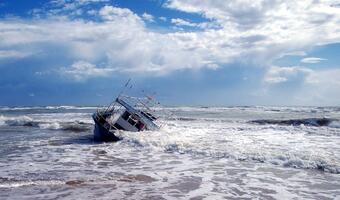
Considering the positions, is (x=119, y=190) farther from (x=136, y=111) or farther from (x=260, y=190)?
(x=136, y=111)

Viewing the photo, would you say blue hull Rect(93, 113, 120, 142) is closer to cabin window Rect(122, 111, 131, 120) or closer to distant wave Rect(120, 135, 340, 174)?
cabin window Rect(122, 111, 131, 120)

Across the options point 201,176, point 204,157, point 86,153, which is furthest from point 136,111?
point 201,176

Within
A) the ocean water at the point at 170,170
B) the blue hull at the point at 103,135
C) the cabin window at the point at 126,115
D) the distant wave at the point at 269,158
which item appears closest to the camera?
the ocean water at the point at 170,170

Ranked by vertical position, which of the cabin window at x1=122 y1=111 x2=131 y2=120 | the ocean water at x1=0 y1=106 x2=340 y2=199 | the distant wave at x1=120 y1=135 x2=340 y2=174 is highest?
the cabin window at x1=122 y1=111 x2=131 y2=120

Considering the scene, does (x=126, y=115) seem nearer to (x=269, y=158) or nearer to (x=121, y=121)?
(x=121, y=121)

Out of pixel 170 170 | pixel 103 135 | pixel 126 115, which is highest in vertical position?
pixel 126 115

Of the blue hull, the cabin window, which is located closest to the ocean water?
the blue hull

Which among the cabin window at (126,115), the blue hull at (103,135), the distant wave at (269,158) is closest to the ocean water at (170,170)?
the distant wave at (269,158)

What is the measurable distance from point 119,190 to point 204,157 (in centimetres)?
672

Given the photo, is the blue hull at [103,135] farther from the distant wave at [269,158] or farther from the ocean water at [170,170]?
the distant wave at [269,158]

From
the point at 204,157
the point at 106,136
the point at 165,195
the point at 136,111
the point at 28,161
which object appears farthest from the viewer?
the point at 136,111

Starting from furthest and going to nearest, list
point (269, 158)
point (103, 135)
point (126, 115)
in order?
point (126, 115) < point (103, 135) < point (269, 158)

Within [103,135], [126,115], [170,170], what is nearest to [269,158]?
[170,170]

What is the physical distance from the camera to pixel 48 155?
1697 cm
